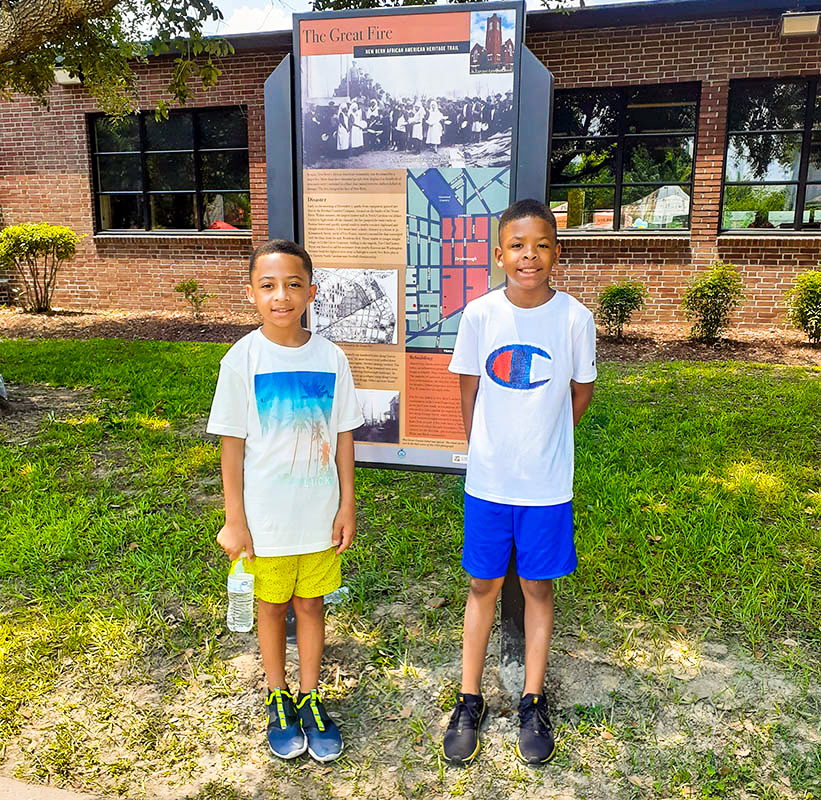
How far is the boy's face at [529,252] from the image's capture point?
96.9 inches

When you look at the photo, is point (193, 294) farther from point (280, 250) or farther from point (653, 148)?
point (280, 250)

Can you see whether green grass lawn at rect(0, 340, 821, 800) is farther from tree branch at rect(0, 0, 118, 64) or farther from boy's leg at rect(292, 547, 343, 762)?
tree branch at rect(0, 0, 118, 64)

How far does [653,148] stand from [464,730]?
9589 millimetres

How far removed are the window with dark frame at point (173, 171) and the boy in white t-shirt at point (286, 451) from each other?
1039cm

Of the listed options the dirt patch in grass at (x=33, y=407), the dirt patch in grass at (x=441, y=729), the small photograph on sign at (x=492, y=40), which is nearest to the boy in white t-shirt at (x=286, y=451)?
the dirt patch in grass at (x=441, y=729)

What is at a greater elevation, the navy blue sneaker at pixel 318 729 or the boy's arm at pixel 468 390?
the boy's arm at pixel 468 390

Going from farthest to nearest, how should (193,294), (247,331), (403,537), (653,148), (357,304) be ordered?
(193,294) < (247,331) < (653,148) < (403,537) < (357,304)

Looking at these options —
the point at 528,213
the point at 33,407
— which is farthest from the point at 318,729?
the point at 33,407

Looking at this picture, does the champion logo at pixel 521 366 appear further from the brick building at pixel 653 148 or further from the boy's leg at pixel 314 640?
the brick building at pixel 653 148

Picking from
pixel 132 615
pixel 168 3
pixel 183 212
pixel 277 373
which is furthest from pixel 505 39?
pixel 183 212

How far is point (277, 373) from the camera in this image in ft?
8.13

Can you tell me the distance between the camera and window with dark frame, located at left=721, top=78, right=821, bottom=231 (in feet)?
32.7

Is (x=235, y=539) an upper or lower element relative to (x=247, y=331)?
upper

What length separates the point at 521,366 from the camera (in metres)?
2.50
